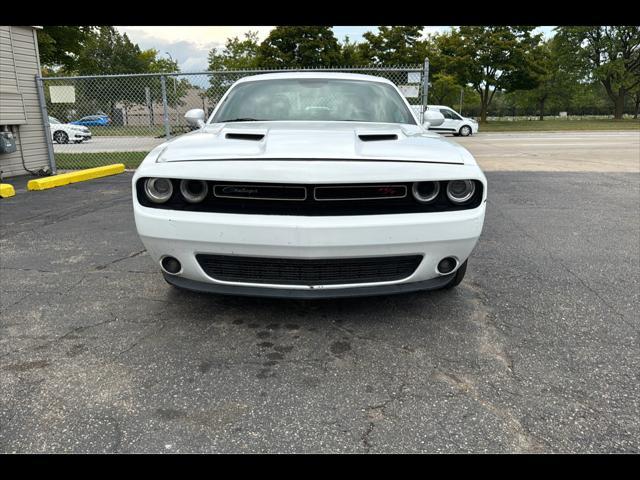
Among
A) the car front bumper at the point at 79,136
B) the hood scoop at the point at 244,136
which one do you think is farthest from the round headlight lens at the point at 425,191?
the car front bumper at the point at 79,136

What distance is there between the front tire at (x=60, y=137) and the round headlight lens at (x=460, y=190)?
1769 centimetres

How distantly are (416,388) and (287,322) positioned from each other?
923 mm

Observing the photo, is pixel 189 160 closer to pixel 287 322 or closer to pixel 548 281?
pixel 287 322

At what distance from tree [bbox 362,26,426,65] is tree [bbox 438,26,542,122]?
94.9 inches

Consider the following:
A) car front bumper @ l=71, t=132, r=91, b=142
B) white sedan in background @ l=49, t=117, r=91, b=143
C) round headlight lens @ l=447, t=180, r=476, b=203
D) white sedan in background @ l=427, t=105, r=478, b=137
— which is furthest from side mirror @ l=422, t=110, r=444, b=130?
white sedan in background @ l=427, t=105, r=478, b=137

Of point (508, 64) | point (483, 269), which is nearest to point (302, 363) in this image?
point (483, 269)

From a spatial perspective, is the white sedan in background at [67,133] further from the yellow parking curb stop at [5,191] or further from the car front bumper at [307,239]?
the car front bumper at [307,239]

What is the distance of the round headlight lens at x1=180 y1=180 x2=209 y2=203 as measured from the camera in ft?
8.15

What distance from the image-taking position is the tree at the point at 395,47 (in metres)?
34.7

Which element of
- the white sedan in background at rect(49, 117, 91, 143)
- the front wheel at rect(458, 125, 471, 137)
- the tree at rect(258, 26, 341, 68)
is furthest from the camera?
the tree at rect(258, 26, 341, 68)

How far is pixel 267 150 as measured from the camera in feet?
8.06

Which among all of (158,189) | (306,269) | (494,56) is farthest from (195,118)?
(494,56)

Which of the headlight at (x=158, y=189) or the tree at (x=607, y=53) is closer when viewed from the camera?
the headlight at (x=158, y=189)

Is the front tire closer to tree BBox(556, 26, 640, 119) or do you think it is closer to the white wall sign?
the white wall sign
